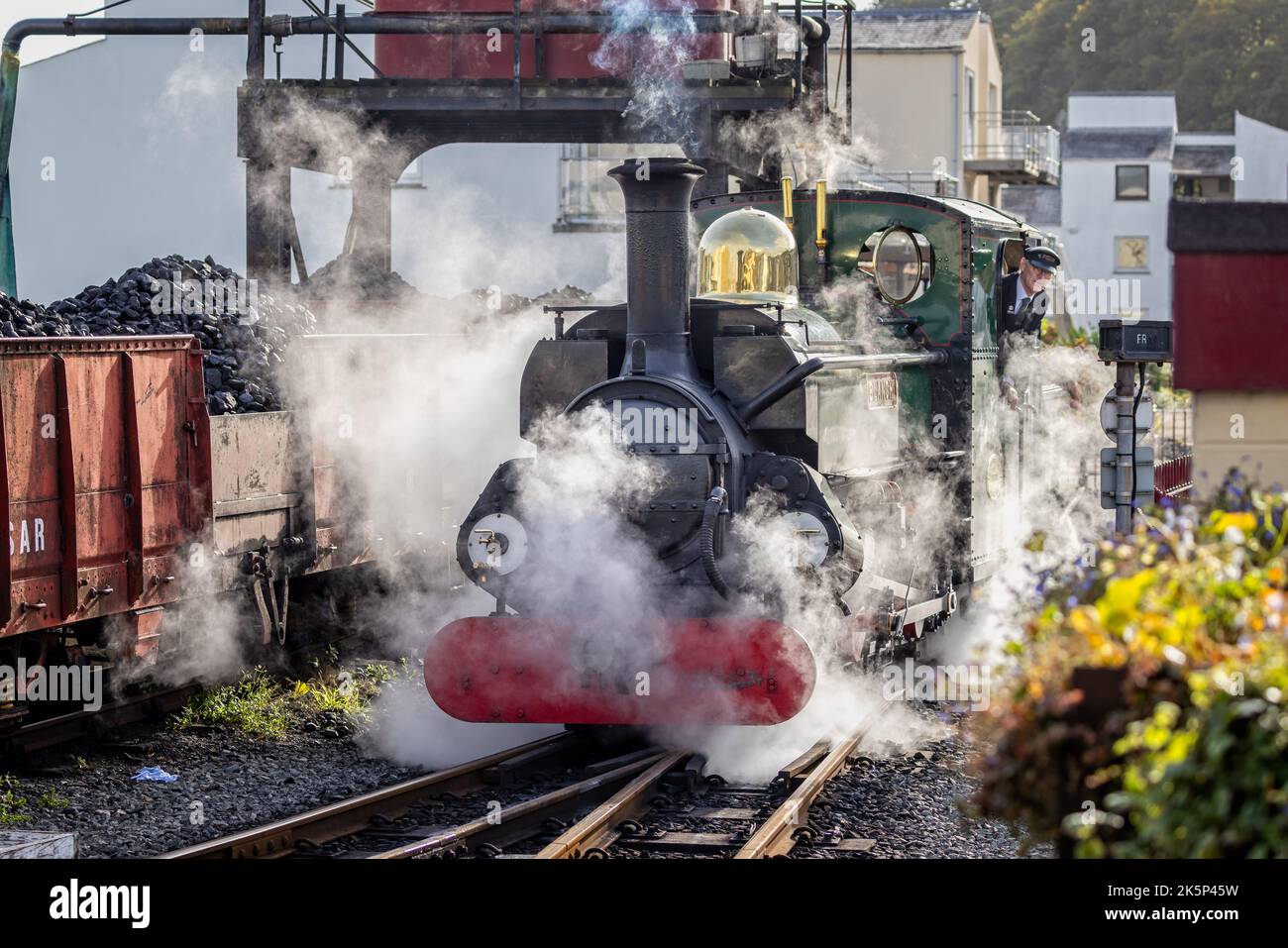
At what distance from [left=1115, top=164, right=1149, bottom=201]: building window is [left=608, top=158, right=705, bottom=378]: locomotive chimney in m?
38.2

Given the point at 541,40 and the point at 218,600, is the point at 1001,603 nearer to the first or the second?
the point at 218,600

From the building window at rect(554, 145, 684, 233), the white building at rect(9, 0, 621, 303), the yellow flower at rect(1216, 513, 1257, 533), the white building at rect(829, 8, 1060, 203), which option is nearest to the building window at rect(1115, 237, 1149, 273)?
the white building at rect(829, 8, 1060, 203)

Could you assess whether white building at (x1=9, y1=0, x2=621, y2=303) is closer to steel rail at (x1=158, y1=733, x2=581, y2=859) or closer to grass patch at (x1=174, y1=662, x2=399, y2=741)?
grass patch at (x1=174, y1=662, x2=399, y2=741)

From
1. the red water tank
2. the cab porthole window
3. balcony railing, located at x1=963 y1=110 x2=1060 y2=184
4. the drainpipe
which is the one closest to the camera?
the cab porthole window

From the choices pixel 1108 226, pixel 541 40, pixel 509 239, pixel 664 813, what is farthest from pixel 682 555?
pixel 1108 226

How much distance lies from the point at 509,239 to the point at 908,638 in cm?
1482

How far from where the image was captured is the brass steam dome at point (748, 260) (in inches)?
346

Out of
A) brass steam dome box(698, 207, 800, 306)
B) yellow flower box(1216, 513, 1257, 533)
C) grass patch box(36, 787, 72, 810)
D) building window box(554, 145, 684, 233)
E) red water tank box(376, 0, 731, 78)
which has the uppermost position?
red water tank box(376, 0, 731, 78)

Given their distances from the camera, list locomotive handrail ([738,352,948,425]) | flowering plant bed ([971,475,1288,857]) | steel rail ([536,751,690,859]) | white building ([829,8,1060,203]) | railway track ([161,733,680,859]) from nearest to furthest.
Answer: flowering plant bed ([971,475,1288,857])
steel rail ([536,751,690,859])
railway track ([161,733,680,859])
locomotive handrail ([738,352,948,425])
white building ([829,8,1060,203])

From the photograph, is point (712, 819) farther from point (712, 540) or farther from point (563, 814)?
point (712, 540)

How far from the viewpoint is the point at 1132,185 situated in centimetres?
4400

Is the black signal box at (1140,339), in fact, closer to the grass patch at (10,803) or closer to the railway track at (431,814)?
the railway track at (431,814)

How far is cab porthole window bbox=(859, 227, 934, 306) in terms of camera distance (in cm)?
964

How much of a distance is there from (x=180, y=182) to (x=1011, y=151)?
15354 millimetres
